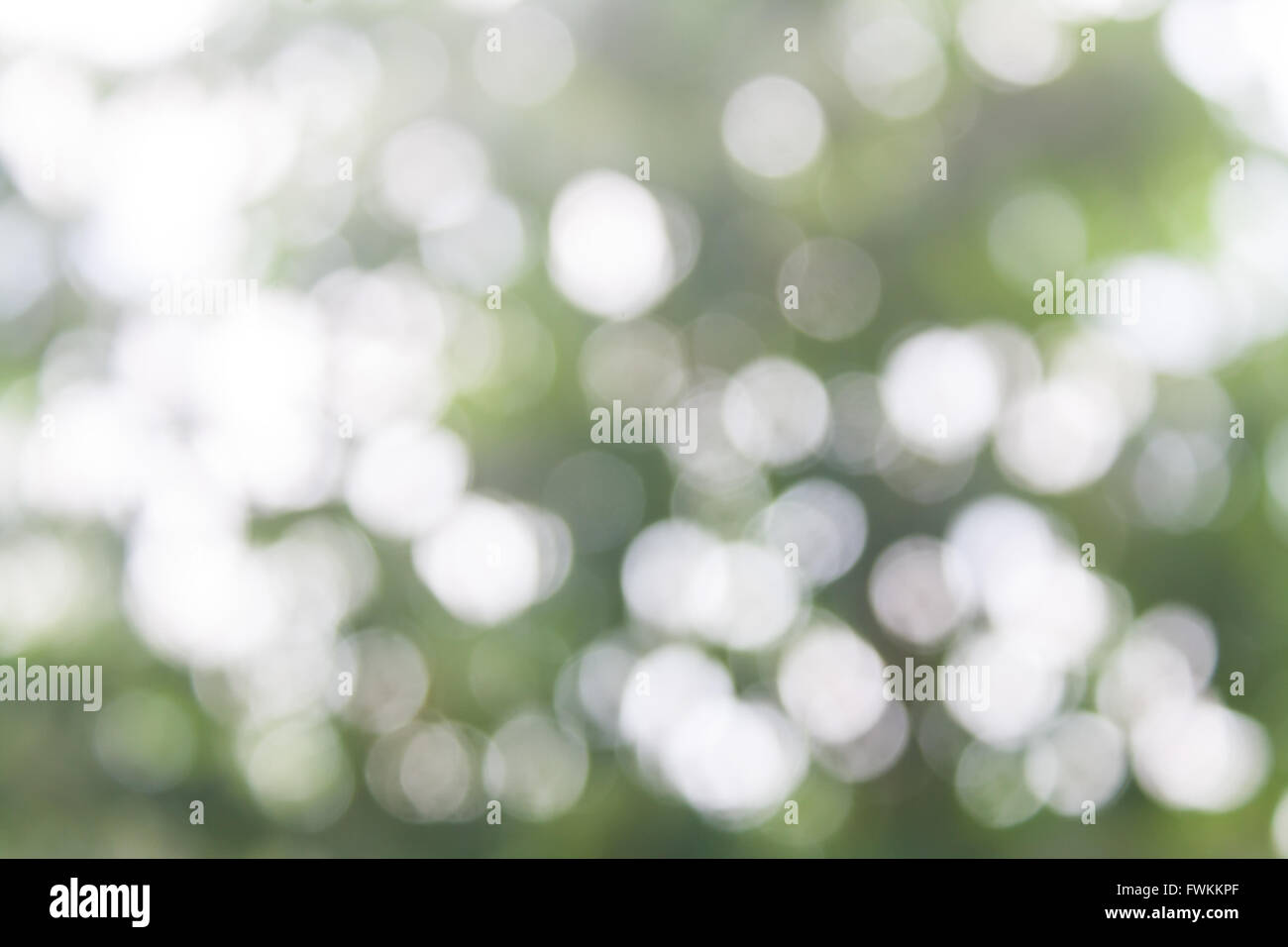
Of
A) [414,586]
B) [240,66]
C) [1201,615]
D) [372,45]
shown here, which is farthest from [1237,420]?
[240,66]

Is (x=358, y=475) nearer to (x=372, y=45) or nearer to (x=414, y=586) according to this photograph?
(x=414, y=586)

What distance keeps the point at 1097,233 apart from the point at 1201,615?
1.71 feet

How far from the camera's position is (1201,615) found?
134 centimetres

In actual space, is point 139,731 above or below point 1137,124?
below

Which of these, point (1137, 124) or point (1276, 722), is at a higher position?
point (1137, 124)

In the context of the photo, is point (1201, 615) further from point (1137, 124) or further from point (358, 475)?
point (358, 475)

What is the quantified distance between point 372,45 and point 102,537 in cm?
74

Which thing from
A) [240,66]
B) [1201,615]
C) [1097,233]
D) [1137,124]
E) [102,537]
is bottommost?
[1201,615]
